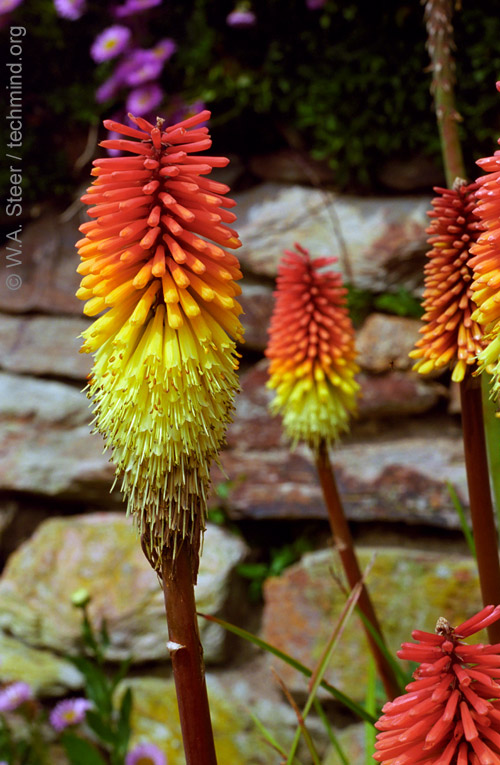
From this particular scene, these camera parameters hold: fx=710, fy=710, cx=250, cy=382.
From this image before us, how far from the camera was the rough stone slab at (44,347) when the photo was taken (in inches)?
126

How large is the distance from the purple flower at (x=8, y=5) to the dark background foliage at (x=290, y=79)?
0.12m

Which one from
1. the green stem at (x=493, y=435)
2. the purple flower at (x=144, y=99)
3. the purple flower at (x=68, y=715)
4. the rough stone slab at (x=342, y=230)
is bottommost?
the purple flower at (x=68, y=715)

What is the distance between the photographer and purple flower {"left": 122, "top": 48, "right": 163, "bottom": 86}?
9.27ft

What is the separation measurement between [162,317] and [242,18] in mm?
2209

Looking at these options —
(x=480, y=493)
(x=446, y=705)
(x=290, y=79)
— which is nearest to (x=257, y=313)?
(x=290, y=79)

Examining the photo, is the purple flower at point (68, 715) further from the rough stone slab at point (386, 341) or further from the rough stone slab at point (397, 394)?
the rough stone slab at point (386, 341)

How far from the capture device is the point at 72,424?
317 centimetres

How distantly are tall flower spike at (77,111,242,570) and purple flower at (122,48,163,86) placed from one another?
216 cm

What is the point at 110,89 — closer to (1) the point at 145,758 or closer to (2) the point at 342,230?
(2) the point at 342,230

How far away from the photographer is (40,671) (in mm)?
2939

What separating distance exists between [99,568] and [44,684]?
52 centimetres

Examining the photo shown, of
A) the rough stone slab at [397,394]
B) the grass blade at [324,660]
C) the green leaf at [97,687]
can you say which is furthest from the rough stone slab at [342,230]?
the grass blade at [324,660]

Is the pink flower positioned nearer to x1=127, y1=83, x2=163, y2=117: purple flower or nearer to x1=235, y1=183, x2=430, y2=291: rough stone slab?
x1=127, y1=83, x2=163, y2=117: purple flower

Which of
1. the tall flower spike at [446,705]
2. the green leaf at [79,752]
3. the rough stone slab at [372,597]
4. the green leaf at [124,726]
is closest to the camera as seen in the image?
the tall flower spike at [446,705]
